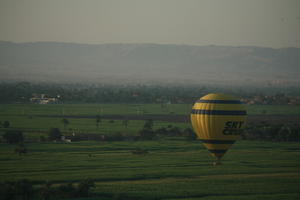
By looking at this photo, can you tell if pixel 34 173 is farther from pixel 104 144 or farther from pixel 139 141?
pixel 139 141

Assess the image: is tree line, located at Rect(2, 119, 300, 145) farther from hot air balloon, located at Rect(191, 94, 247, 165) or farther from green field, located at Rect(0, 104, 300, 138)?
hot air balloon, located at Rect(191, 94, 247, 165)

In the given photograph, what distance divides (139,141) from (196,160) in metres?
16.9

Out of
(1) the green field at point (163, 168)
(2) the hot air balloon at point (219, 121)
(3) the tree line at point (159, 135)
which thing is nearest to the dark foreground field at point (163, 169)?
(1) the green field at point (163, 168)

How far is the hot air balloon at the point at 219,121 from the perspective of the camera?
162ft

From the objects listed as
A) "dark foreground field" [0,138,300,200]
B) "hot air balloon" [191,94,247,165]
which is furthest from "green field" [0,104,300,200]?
"hot air balloon" [191,94,247,165]

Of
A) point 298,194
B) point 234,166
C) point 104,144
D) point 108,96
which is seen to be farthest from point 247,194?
point 108,96

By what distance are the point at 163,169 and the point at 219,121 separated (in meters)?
5.27

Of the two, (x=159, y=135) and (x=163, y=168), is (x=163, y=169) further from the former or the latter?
(x=159, y=135)

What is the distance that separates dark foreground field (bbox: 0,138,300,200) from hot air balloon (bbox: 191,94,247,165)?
6.72ft

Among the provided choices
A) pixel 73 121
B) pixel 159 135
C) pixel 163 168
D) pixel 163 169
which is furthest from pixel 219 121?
pixel 73 121

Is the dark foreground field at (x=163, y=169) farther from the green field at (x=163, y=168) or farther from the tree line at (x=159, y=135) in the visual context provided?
the tree line at (x=159, y=135)

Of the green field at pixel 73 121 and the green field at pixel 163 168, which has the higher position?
the green field at pixel 73 121

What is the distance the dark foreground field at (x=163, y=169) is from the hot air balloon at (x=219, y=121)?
2048mm

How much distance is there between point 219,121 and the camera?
161 ft
